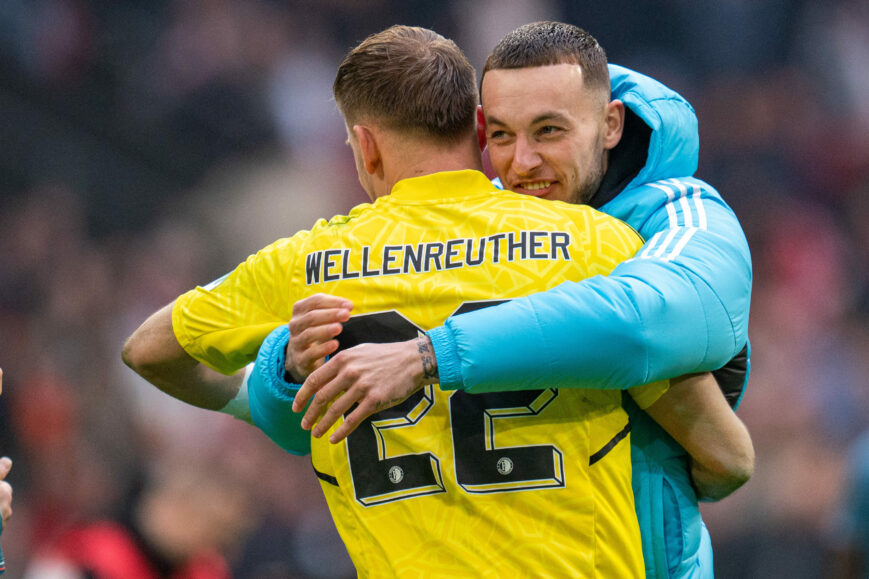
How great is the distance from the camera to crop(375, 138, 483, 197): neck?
2088 mm

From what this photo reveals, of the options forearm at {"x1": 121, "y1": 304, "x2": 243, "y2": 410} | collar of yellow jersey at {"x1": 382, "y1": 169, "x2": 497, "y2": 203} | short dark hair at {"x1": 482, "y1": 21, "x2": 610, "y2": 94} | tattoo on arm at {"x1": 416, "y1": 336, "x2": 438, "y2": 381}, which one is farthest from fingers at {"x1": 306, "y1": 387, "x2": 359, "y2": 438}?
short dark hair at {"x1": 482, "y1": 21, "x2": 610, "y2": 94}

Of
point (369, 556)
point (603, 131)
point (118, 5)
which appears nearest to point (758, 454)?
Answer: point (603, 131)

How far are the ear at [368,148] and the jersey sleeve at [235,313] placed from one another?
0.76 feet

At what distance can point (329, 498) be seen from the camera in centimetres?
214

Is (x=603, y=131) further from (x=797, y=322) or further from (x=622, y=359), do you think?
(x=797, y=322)

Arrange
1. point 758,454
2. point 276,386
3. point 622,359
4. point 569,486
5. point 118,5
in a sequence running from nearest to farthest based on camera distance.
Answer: point 622,359 < point 569,486 < point 276,386 < point 758,454 < point 118,5

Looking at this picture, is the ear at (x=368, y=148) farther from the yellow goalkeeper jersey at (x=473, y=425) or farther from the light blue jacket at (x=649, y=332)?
the light blue jacket at (x=649, y=332)

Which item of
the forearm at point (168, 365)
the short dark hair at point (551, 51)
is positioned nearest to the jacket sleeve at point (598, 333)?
the short dark hair at point (551, 51)

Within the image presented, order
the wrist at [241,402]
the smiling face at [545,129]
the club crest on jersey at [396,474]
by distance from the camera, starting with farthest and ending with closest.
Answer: the wrist at [241,402] → the smiling face at [545,129] → the club crest on jersey at [396,474]

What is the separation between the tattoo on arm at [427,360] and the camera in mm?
1796

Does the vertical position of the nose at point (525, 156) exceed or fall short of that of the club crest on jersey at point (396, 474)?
it exceeds it

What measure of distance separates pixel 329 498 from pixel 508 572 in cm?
43

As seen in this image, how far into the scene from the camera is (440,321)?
1.94m

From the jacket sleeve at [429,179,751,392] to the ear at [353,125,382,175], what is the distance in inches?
18.8
